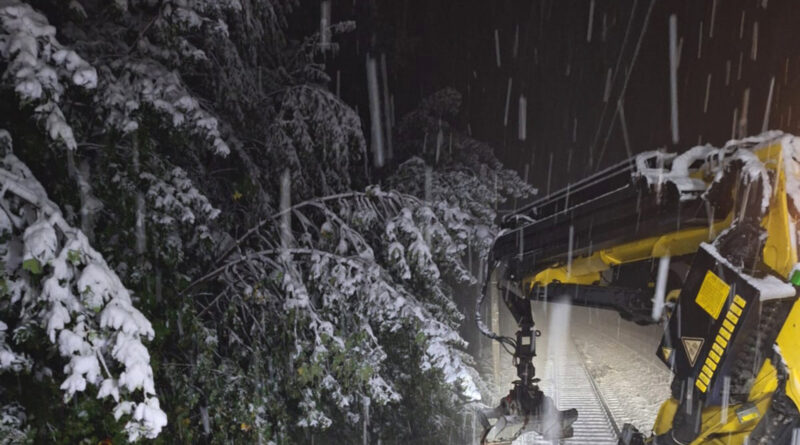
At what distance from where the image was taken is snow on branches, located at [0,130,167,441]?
3.13m

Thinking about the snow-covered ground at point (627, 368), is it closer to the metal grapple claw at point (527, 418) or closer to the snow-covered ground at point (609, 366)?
the snow-covered ground at point (609, 366)

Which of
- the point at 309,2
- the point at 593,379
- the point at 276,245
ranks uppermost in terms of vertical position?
the point at 309,2

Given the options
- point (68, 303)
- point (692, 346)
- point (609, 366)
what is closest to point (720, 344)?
point (692, 346)

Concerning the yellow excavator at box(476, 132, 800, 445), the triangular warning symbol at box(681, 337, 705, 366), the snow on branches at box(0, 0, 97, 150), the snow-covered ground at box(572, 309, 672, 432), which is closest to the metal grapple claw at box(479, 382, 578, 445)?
the yellow excavator at box(476, 132, 800, 445)

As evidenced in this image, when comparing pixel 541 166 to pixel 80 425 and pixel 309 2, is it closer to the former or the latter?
pixel 309 2

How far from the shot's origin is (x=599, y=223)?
323cm

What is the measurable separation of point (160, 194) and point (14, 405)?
1951 millimetres

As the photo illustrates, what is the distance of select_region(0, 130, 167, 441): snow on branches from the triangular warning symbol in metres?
3.12

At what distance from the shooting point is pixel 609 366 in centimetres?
1573

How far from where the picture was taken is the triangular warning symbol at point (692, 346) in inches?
99.9

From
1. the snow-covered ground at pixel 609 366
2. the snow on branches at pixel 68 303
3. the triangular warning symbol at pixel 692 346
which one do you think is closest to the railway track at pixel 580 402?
the snow-covered ground at pixel 609 366

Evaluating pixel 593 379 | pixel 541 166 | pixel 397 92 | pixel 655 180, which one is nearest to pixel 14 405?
pixel 655 180

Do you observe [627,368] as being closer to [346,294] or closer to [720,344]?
[346,294]

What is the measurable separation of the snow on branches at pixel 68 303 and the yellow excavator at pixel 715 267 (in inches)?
116
